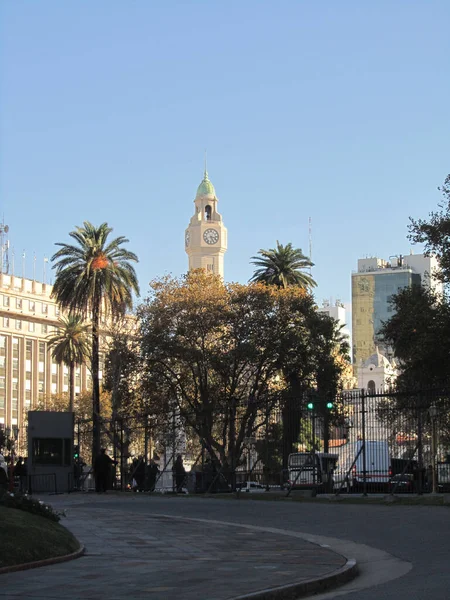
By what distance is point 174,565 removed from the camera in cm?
1221

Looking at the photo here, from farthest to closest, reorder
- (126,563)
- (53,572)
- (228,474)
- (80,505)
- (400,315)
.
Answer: (400,315) → (228,474) → (80,505) → (126,563) → (53,572)

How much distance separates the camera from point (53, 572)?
11.5 meters

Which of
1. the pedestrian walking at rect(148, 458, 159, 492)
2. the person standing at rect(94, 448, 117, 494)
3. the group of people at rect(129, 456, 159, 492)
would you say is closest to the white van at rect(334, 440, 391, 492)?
the pedestrian walking at rect(148, 458, 159, 492)

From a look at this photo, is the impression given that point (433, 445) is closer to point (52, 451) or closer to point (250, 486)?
point (250, 486)

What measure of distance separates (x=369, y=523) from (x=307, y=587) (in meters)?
8.86

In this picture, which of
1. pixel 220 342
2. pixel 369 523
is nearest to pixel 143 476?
pixel 220 342

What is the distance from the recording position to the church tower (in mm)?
177250

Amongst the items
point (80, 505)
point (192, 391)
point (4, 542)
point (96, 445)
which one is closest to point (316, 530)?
point (4, 542)

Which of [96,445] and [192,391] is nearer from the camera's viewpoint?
[96,445]

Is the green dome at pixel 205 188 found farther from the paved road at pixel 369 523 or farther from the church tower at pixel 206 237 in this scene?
the paved road at pixel 369 523

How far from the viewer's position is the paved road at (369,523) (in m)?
10.5

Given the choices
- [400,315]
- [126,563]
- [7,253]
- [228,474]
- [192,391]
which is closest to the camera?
[126,563]

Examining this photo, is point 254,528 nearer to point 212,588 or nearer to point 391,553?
point 391,553

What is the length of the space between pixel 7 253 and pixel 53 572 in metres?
123
